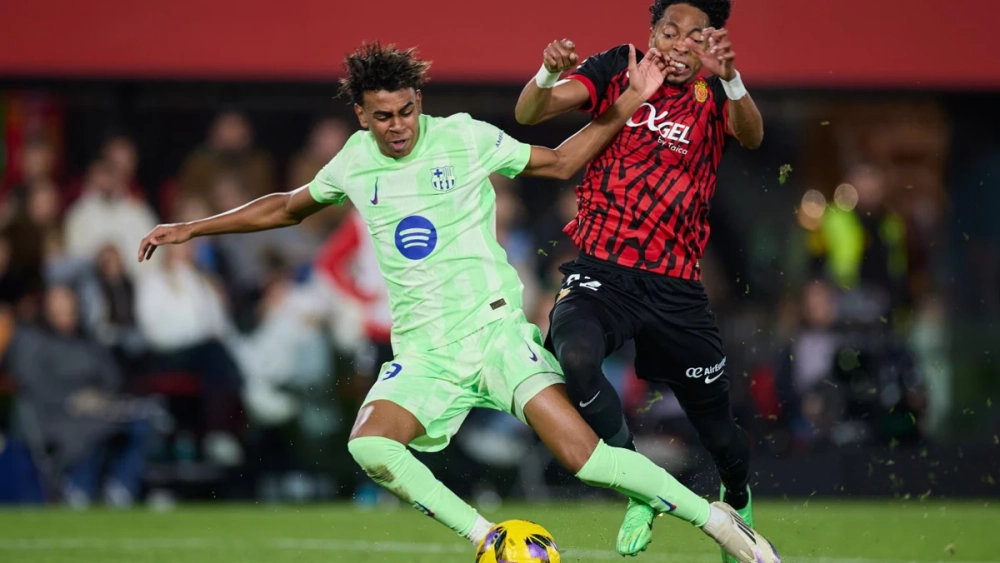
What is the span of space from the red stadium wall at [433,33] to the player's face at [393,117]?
19.9ft

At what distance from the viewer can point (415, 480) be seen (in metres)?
6.05

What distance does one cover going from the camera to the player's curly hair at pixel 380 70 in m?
6.10

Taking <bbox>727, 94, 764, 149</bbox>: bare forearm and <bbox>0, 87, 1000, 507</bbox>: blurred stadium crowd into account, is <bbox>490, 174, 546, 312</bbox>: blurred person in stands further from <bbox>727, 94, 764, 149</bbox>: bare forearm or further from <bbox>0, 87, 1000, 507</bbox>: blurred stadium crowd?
<bbox>727, 94, 764, 149</bbox>: bare forearm

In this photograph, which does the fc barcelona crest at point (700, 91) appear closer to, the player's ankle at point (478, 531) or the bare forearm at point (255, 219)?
the bare forearm at point (255, 219)

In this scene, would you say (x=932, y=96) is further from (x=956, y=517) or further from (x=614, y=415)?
(x=614, y=415)

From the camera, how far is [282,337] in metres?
12.0

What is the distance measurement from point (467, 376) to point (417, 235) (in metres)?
0.67

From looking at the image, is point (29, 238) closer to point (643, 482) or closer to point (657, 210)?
point (657, 210)

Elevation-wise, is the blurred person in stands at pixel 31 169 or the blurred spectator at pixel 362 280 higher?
the blurred person in stands at pixel 31 169

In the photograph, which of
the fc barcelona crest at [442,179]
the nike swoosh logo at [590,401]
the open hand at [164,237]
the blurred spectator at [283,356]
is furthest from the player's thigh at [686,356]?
the blurred spectator at [283,356]

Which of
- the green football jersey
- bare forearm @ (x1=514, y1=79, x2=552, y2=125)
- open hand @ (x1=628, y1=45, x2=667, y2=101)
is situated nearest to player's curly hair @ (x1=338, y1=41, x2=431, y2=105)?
the green football jersey

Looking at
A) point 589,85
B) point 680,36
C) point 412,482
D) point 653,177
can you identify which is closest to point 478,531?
point 412,482

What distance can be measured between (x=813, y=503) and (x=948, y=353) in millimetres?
2343

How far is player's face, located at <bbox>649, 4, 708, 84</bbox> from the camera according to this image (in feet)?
21.2
